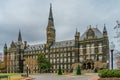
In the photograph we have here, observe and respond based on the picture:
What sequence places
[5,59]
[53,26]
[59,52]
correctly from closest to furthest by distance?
[59,52]
[53,26]
[5,59]

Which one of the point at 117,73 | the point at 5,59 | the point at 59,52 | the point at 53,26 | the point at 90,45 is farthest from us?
the point at 5,59

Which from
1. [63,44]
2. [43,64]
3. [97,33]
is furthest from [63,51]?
[97,33]

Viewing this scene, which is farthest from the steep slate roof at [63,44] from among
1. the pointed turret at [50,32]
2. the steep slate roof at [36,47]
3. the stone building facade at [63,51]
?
the steep slate roof at [36,47]

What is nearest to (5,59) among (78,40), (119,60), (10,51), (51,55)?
(10,51)

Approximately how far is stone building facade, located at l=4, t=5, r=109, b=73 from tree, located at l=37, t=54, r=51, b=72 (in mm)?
3609

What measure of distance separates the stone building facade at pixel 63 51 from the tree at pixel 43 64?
11.8ft

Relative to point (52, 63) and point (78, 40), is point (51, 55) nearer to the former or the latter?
point (52, 63)

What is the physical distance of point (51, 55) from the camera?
140m

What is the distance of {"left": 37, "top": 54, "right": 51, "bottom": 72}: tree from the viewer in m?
127

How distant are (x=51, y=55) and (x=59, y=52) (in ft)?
18.1

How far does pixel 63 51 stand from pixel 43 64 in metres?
13.1

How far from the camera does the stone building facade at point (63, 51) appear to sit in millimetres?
116562

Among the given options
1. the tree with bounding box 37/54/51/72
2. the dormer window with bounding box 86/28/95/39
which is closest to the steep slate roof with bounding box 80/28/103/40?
the dormer window with bounding box 86/28/95/39

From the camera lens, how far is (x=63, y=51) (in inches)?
5290
